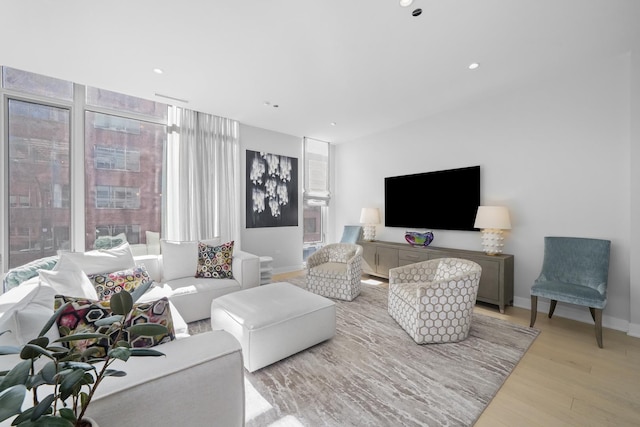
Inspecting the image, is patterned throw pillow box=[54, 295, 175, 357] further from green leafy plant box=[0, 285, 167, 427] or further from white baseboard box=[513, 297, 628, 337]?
white baseboard box=[513, 297, 628, 337]

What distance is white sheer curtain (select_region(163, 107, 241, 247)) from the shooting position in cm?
399

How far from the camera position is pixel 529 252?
3340 mm

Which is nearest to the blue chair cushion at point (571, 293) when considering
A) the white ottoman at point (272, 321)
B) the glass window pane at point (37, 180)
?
the white ottoman at point (272, 321)

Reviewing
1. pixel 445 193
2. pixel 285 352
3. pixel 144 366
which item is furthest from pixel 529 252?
pixel 144 366

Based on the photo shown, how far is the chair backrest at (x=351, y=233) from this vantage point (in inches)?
205

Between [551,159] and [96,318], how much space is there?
4446 mm

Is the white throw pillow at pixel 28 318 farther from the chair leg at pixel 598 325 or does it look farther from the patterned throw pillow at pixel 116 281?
the chair leg at pixel 598 325

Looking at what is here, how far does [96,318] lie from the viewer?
3.99 feet

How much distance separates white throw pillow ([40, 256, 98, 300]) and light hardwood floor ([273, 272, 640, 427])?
2.82 m

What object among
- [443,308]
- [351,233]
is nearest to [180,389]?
[443,308]

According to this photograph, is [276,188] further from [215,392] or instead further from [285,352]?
[215,392]

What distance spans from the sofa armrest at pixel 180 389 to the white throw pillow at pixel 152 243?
3.16 m

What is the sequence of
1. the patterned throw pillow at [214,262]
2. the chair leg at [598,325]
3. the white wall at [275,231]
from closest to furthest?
the chair leg at [598,325]
the patterned throw pillow at [214,262]
the white wall at [275,231]

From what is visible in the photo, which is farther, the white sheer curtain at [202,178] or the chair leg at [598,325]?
the white sheer curtain at [202,178]
